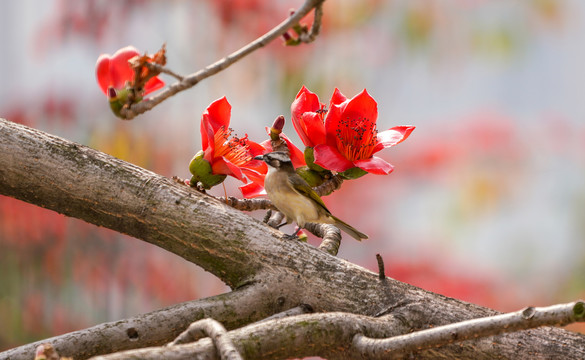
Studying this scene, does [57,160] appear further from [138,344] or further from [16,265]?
[16,265]

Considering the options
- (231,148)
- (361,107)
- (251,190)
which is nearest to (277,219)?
(251,190)

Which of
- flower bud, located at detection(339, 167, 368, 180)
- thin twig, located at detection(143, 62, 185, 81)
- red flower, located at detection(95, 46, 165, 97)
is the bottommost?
flower bud, located at detection(339, 167, 368, 180)

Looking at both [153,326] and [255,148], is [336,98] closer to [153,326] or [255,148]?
[255,148]

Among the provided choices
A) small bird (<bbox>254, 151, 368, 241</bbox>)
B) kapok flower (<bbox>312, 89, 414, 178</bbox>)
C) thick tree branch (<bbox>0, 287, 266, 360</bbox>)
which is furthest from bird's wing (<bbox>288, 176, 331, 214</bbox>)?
thick tree branch (<bbox>0, 287, 266, 360</bbox>)

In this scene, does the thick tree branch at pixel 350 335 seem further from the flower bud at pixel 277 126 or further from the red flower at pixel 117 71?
the red flower at pixel 117 71

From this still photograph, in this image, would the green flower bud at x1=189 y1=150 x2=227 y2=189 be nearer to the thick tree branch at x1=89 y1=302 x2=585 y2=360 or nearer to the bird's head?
the bird's head

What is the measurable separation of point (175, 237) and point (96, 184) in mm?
178

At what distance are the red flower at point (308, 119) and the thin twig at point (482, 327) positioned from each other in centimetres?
42

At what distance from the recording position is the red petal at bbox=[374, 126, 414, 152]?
116 centimetres

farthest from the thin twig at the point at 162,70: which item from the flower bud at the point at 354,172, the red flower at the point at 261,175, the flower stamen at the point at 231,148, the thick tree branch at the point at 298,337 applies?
the thick tree branch at the point at 298,337

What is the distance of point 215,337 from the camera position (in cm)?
75

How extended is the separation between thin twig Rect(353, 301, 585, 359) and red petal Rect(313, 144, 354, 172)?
349 millimetres

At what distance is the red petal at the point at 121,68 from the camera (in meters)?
1.32

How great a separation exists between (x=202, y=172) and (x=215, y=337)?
48 cm
